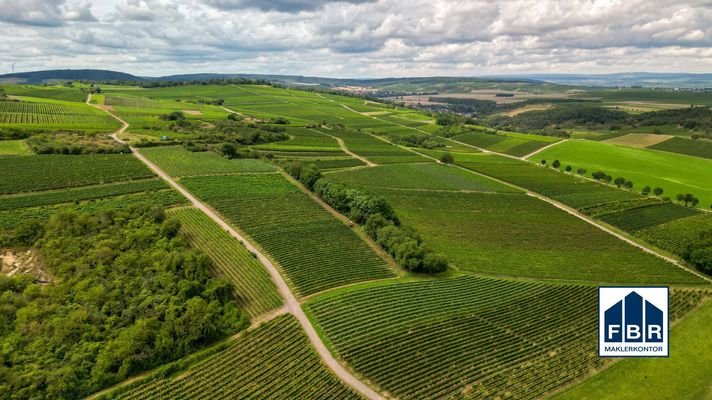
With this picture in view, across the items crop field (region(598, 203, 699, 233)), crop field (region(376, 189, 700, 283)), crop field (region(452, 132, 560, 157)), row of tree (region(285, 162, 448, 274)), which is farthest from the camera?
crop field (region(452, 132, 560, 157))

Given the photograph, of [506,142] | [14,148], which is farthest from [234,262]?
[506,142]

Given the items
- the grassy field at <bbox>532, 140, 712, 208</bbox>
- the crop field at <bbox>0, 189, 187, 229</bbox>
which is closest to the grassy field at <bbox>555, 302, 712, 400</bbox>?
the grassy field at <bbox>532, 140, 712, 208</bbox>

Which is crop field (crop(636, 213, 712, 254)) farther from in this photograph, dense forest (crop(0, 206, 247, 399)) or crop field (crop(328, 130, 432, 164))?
dense forest (crop(0, 206, 247, 399))

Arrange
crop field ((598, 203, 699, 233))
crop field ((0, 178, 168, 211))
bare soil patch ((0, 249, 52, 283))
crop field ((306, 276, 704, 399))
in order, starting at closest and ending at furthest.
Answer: crop field ((306, 276, 704, 399)) < bare soil patch ((0, 249, 52, 283)) < crop field ((0, 178, 168, 211)) < crop field ((598, 203, 699, 233))

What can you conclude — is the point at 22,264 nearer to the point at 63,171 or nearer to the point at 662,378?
the point at 63,171

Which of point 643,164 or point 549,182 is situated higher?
point 643,164

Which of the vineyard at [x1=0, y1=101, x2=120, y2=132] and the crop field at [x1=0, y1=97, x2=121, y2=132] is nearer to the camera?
the crop field at [x1=0, y1=97, x2=121, y2=132]
